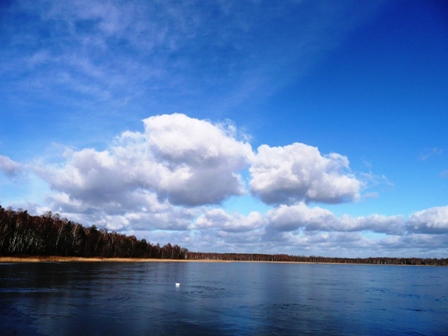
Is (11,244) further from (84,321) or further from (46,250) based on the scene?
(84,321)

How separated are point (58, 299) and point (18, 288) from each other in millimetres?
8221

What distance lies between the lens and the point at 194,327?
2098cm

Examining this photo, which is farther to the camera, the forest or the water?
the forest

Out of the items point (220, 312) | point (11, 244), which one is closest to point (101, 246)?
point (11, 244)

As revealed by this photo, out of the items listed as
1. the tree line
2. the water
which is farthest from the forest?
the water

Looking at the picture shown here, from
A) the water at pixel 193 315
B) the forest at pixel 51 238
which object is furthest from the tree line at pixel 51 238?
the water at pixel 193 315

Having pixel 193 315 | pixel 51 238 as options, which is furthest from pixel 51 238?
pixel 193 315

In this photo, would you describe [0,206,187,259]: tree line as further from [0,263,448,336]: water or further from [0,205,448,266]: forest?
[0,263,448,336]: water

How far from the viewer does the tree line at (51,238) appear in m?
98.8

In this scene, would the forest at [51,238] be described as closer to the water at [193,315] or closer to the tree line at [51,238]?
the tree line at [51,238]

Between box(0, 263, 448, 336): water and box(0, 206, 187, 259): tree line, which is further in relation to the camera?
box(0, 206, 187, 259): tree line

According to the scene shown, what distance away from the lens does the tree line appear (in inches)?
3890

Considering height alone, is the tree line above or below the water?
above

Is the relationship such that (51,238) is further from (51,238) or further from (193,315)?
(193,315)
